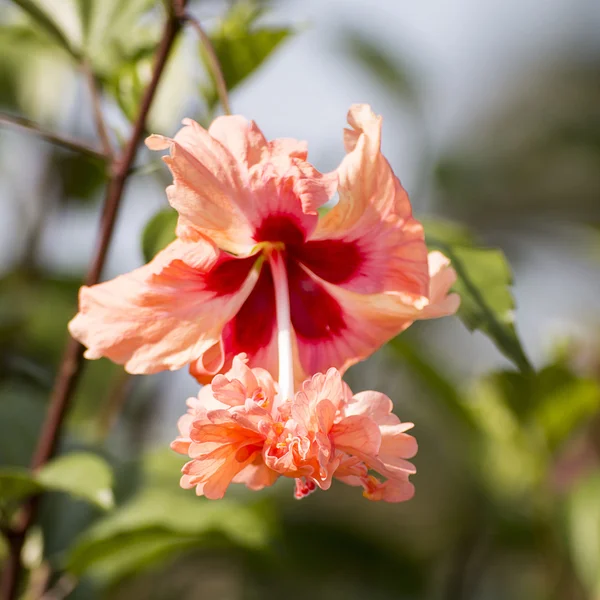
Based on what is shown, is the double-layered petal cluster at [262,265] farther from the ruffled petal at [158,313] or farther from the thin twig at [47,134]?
the thin twig at [47,134]

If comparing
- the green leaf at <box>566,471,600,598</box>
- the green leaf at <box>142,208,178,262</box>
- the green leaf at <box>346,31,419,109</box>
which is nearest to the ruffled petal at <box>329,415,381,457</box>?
the green leaf at <box>142,208,178,262</box>

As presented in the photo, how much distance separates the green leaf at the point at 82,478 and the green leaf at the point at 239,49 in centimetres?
43

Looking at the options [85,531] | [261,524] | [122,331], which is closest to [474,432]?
[261,524]

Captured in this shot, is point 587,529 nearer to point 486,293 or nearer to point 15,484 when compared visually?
point 486,293

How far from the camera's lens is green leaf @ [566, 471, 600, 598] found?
1.33 meters

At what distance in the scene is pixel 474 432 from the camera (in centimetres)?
146

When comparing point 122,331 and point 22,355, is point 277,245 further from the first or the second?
point 22,355

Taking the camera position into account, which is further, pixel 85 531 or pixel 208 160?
pixel 85 531

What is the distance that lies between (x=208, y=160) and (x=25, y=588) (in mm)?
724

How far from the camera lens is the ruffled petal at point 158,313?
23.3 inches

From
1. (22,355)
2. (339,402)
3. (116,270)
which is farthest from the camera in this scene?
(116,270)

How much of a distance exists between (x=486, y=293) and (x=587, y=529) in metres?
0.79

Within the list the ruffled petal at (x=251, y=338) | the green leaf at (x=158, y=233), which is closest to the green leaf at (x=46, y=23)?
the green leaf at (x=158, y=233)

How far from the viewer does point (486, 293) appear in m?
0.72
